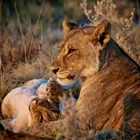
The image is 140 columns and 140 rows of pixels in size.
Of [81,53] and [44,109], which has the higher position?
[81,53]

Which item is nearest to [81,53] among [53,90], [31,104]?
[53,90]

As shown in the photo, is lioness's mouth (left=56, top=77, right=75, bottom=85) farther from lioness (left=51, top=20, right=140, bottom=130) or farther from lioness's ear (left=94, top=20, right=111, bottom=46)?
lioness's ear (left=94, top=20, right=111, bottom=46)

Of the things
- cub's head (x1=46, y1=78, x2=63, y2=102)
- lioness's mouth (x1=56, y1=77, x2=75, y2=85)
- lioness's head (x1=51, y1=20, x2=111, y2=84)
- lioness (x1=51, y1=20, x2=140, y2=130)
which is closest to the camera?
lioness (x1=51, y1=20, x2=140, y2=130)

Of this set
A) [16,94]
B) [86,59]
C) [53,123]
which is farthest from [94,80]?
[16,94]

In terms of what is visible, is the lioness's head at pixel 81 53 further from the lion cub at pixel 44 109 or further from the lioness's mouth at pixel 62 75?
the lion cub at pixel 44 109

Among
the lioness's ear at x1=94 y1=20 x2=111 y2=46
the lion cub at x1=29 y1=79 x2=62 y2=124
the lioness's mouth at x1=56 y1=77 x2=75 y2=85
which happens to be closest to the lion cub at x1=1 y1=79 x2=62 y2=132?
the lion cub at x1=29 y1=79 x2=62 y2=124

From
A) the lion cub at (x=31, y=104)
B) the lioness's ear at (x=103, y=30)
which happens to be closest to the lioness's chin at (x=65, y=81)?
the lion cub at (x=31, y=104)

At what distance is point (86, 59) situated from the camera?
6.32m

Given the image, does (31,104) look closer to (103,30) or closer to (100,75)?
(100,75)

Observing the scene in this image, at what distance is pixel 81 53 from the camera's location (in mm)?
6379

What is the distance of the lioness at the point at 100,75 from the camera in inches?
237

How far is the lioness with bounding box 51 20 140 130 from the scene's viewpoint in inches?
237

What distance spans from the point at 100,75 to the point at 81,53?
28 cm

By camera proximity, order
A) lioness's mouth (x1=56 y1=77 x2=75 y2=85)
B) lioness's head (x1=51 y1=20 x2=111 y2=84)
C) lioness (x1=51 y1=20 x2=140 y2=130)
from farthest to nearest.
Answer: lioness's mouth (x1=56 y1=77 x2=75 y2=85)
lioness's head (x1=51 y1=20 x2=111 y2=84)
lioness (x1=51 y1=20 x2=140 y2=130)
